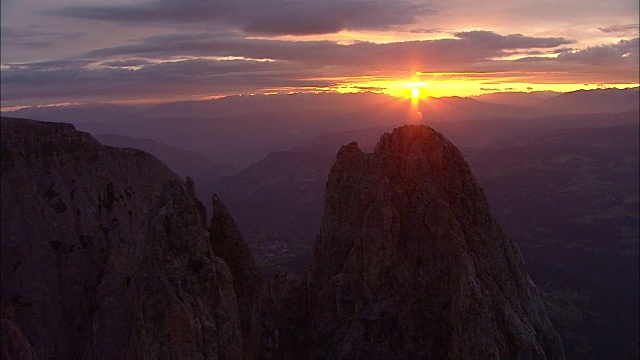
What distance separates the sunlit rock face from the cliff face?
8825mm

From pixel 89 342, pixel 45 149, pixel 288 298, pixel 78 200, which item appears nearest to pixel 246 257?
pixel 288 298

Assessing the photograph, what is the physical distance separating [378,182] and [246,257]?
14150 mm

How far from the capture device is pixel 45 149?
6144 centimetres

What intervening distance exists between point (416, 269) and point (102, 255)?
126 feet

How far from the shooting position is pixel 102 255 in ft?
196

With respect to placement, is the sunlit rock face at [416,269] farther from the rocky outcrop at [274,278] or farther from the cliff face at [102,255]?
the cliff face at [102,255]

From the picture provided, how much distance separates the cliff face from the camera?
108 feet

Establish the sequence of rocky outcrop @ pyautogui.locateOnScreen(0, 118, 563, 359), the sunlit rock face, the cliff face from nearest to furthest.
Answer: the cliff face
rocky outcrop @ pyautogui.locateOnScreen(0, 118, 563, 359)
the sunlit rock face

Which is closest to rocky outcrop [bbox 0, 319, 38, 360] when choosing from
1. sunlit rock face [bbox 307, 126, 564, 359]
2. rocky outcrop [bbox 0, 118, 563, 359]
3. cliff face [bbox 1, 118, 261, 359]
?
rocky outcrop [bbox 0, 118, 563, 359]

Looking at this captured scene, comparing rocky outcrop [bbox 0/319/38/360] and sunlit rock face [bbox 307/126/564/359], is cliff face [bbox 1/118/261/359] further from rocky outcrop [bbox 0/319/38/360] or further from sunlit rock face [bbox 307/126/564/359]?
sunlit rock face [bbox 307/126/564/359]


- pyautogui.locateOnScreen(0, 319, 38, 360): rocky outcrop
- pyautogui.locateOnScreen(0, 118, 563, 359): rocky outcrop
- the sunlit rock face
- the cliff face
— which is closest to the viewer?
the cliff face

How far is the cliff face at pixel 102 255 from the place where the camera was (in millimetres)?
33062

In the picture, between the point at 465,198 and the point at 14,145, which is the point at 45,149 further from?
the point at 465,198

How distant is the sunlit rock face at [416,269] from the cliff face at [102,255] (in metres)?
8.83
